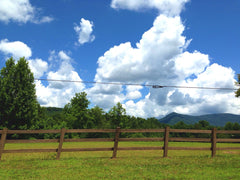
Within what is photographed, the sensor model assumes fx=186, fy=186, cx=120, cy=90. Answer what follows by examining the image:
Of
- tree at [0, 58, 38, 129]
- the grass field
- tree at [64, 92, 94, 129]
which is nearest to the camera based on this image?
the grass field

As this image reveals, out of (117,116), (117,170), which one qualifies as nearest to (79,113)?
(117,116)

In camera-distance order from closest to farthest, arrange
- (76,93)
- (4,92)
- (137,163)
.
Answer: (137,163) → (4,92) → (76,93)

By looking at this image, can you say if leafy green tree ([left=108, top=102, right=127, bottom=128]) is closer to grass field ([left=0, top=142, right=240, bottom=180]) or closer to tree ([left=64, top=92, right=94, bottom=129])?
tree ([left=64, top=92, right=94, bottom=129])

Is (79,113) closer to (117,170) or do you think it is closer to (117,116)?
(117,116)

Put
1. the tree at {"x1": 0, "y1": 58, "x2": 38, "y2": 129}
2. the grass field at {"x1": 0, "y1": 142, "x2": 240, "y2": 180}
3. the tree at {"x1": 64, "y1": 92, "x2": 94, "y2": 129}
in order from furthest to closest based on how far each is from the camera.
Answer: the tree at {"x1": 64, "y1": 92, "x2": 94, "y2": 129}, the tree at {"x1": 0, "y1": 58, "x2": 38, "y2": 129}, the grass field at {"x1": 0, "y1": 142, "x2": 240, "y2": 180}

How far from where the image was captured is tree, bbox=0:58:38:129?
31.6 m

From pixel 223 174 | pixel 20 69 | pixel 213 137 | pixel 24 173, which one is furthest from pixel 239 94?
pixel 20 69

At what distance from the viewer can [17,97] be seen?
1262 inches

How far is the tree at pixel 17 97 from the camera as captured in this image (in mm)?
31625

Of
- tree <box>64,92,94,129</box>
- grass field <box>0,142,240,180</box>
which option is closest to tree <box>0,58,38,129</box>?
tree <box>64,92,94,129</box>

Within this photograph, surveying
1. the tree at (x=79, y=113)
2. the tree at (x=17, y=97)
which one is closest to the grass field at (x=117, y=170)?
the tree at (x=17, y=97)

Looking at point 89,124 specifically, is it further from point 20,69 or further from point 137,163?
point 137,163

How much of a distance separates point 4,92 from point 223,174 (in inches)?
1328

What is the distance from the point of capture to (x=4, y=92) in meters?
31.2
